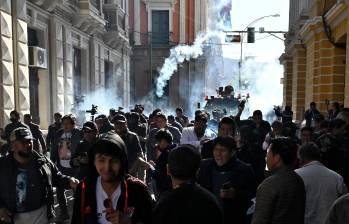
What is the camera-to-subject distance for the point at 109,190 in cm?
268

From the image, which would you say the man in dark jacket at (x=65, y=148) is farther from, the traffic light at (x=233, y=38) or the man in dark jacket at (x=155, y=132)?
the traffic light at (x=233, y=38)

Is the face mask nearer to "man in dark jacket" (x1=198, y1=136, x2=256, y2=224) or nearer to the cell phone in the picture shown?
"man in dark jacket" (x1=198, y1=136, x2=256, y2=224)

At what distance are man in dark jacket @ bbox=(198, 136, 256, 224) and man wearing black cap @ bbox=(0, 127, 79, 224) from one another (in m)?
1.30

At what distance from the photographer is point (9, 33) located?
11391 mm

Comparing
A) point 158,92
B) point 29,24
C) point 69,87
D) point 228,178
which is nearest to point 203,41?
point 158,92

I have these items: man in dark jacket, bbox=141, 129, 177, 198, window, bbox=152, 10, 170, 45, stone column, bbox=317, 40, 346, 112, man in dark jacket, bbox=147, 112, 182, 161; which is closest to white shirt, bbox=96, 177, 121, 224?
man in dark jacket, bbox=141, 129, 177, 198

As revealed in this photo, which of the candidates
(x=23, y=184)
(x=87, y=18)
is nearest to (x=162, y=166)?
(x=23, y=184)

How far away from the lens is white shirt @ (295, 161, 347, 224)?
377cm

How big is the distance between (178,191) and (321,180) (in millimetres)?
1854

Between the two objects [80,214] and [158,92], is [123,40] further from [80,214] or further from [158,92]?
[80,214]

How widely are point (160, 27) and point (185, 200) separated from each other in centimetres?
3523

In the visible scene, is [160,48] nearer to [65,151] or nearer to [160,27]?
[160,27]

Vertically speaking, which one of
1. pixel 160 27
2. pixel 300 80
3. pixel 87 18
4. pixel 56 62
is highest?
pixel 160 27

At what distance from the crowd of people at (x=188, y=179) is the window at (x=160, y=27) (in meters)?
30.1
